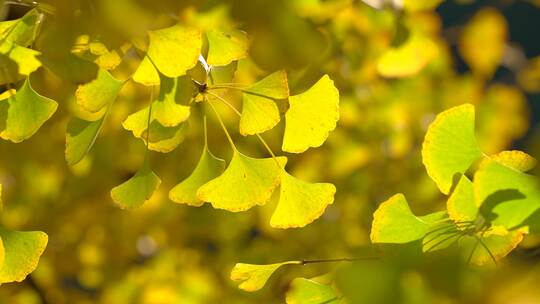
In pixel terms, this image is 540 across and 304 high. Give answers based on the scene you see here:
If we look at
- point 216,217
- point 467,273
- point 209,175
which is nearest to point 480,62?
point 216,217

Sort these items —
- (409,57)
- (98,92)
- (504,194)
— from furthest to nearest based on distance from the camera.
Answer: (409,57)
(98,92)
(504,194)

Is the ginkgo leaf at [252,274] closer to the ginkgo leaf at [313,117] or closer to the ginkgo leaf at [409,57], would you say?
the ginkgo leaf at [313,117]

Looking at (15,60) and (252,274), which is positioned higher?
(15,60)

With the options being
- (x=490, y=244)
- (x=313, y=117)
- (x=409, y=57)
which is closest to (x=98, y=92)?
(x=313, y=117)

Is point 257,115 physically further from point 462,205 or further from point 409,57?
point 409,57

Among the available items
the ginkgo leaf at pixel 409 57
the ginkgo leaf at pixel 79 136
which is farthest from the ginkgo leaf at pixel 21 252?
the ginkgo leaf at pixel 409 57

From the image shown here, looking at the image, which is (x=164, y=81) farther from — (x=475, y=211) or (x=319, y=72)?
(x=319, y=72)
